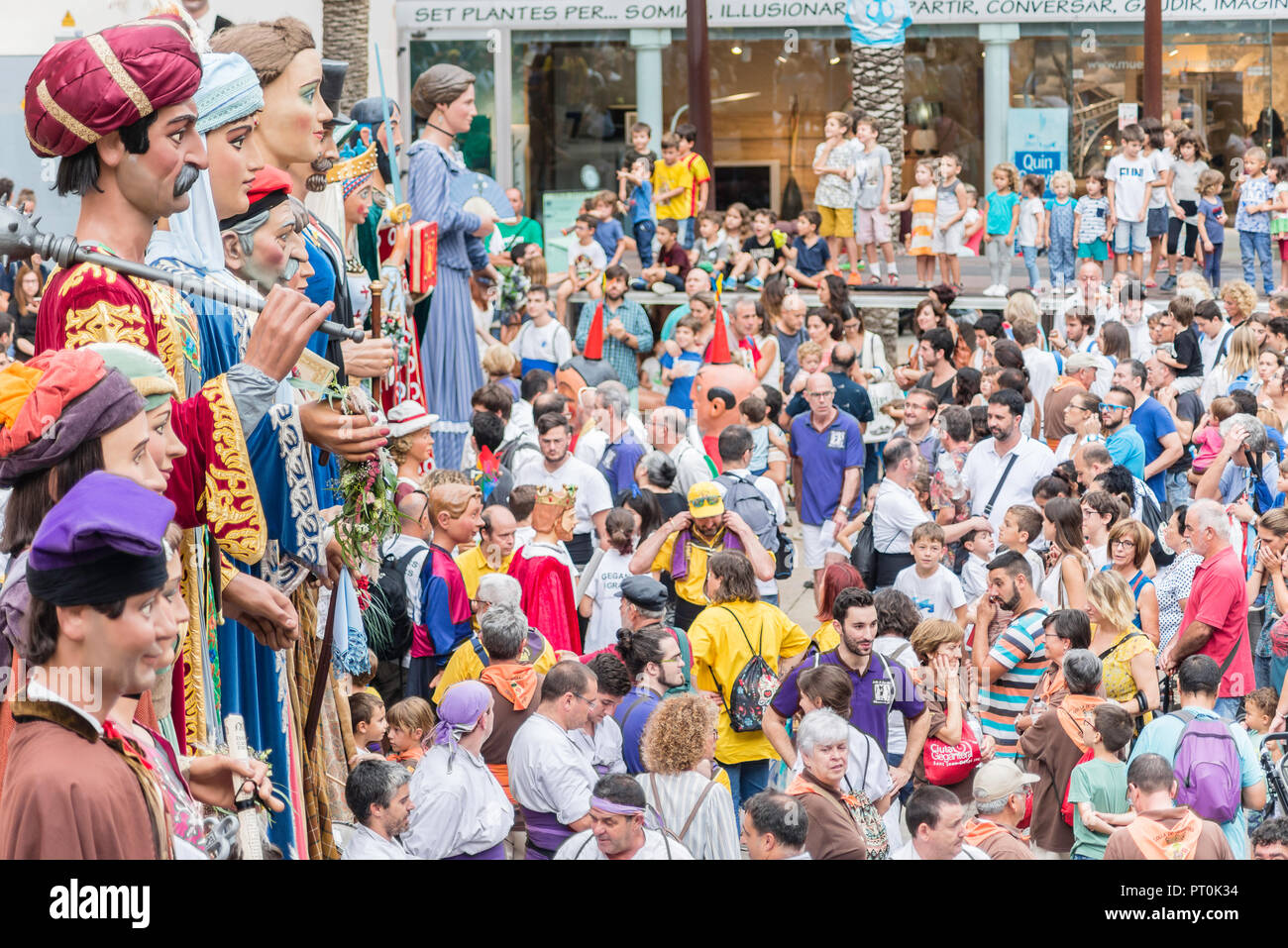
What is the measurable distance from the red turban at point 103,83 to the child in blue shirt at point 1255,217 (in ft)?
52.9

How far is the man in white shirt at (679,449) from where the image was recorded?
8.94 m

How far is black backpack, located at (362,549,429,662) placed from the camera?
697 cm

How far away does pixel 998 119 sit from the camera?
25.8 meters

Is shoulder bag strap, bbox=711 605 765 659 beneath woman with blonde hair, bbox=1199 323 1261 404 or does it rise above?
beneath

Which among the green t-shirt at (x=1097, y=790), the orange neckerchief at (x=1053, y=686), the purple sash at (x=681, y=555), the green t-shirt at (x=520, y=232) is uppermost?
the green t-shirt at (x=520, y=232)

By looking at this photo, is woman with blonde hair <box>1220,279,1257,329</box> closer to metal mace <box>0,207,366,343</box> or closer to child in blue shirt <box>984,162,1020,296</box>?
child in blue shirt <box>984,162,1020,296</box>

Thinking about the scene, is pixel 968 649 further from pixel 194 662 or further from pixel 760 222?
pixel 760 222

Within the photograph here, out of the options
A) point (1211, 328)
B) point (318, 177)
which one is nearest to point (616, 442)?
point (318, 177)

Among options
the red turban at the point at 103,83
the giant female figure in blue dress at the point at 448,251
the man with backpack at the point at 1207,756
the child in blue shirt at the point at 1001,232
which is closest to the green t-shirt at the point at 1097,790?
the man with backpack at the point at 1207,756

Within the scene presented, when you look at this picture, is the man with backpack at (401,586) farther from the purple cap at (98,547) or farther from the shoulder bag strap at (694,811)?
the purple cap at (98,547)

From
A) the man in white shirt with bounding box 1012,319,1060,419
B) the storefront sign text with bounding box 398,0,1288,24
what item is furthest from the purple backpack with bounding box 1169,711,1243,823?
the storefront sign text with bounding box 398,0,1288,24

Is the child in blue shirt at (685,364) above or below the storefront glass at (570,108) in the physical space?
below

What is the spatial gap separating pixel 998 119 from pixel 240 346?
2350 cm

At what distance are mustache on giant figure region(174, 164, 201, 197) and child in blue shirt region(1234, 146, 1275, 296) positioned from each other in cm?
1604
